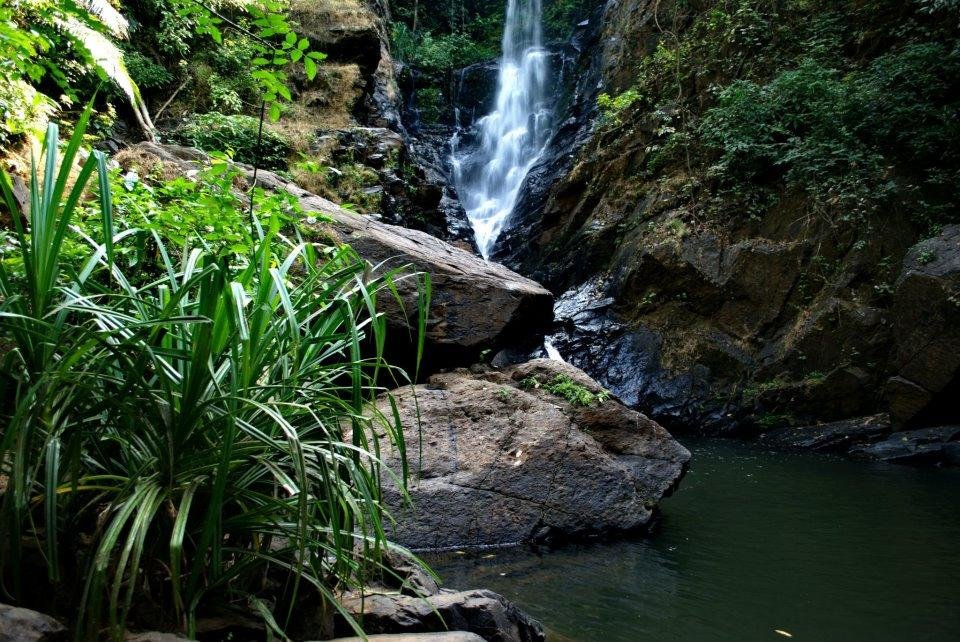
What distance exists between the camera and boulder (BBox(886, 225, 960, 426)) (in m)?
7.46

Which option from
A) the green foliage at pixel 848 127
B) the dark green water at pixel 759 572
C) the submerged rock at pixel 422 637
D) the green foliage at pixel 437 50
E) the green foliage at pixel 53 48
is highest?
the green foliage at pixel 437 50

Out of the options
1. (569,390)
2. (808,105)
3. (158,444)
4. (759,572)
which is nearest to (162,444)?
(158,444)

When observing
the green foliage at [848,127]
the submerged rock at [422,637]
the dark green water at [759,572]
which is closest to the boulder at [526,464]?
the dark green water at [759,572]

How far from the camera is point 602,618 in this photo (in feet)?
10.8

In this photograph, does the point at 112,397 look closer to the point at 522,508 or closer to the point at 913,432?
the point at 522,508

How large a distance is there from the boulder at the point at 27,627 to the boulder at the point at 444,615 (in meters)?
0.85

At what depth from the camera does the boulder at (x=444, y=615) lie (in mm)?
2127

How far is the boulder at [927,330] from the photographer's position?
746cm

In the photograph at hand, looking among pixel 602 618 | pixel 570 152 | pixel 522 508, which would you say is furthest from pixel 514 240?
pixel 602 618

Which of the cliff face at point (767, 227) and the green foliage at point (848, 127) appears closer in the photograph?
the cliff face at point (767, 227)

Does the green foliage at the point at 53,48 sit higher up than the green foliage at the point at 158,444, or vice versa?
the green foliage at the point at 53,48

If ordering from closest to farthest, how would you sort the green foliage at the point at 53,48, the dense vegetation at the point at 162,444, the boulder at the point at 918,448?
the dense vegetation at the point at 162,444 < the green foliage at the point at 53,48 < the boulder at the point at 918,448

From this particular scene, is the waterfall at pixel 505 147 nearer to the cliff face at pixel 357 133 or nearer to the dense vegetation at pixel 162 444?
the cliff face at pixel 357 133

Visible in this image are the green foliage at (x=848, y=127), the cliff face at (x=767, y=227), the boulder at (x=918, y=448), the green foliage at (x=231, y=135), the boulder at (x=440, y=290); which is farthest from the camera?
the green foliage at (x=231, y=135)
